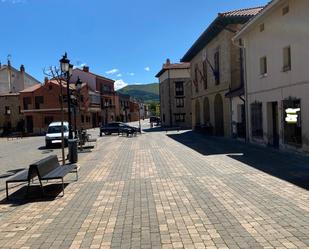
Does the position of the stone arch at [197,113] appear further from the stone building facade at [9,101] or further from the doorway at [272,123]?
the stone building facade at [9,101]

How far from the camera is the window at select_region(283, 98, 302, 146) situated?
17.0 m

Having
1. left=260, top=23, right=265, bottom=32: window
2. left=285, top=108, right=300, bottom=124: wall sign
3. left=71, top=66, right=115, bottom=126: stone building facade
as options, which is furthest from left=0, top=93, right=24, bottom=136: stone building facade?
left=285, top=108, right=300, bottom=124: wall sign

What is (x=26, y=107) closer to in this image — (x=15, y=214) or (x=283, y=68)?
(x=283, y=68)

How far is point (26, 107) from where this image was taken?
70.2 metres

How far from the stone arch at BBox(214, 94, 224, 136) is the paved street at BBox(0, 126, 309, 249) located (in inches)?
772

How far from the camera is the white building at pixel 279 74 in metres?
16.4

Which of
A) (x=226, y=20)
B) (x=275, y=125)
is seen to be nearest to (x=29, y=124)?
(x=226, y=20)

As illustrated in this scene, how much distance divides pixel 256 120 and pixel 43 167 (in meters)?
14.4

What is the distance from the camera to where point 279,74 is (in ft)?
61.4

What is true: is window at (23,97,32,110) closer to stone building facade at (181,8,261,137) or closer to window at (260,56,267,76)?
stone building facade at (181,8,261,137)

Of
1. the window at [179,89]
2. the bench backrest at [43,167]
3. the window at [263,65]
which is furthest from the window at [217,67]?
the window at [179,89]

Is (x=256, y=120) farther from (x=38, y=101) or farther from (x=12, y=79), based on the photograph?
(x=12, y=79)

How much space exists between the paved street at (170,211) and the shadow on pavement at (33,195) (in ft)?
0.15

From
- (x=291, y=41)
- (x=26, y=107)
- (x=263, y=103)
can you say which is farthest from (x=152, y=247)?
(x=26, y=107)
